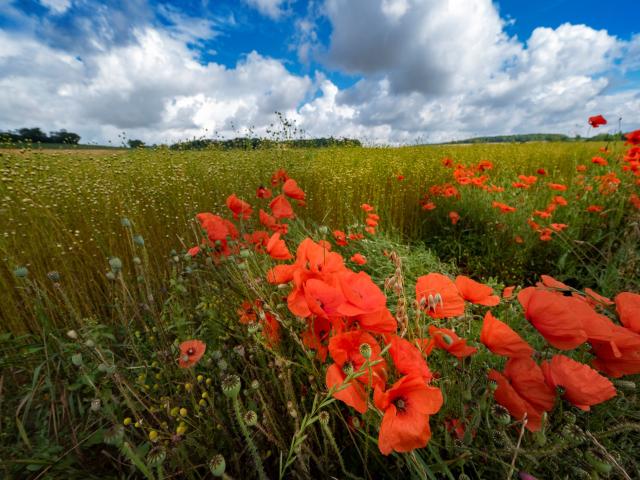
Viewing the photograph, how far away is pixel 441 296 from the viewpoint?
0.72 m

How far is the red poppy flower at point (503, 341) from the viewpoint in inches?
24.8

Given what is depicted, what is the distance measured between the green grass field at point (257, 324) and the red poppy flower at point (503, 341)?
54 mm

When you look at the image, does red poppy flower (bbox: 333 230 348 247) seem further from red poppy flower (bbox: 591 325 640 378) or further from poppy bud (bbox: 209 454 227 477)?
poppy bud (bbox: 209 454 227 477)

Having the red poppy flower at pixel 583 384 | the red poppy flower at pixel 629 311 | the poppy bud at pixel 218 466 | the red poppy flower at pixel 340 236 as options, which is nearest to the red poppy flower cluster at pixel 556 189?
the red poppy flower at pixel 340 236

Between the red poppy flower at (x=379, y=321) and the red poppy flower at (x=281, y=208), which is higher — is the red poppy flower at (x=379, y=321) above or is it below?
below

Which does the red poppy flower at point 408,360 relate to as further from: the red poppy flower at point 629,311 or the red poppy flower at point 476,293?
the red poppy flower at point 629,311

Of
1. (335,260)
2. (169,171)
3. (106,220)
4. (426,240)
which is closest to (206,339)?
(335,260)

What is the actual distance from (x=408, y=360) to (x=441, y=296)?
0.73 feet

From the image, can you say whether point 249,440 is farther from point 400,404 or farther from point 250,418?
point 400,404

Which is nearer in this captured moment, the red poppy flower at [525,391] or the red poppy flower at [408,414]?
the red poppy flower at [408,414]

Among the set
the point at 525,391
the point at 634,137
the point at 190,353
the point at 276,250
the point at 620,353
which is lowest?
the point at 190,353

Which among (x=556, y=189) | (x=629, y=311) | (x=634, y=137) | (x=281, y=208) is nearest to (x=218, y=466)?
(x=629, y=311)

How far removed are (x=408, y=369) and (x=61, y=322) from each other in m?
2.11

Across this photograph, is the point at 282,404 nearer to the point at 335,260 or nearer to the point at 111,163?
the point at 335,260
